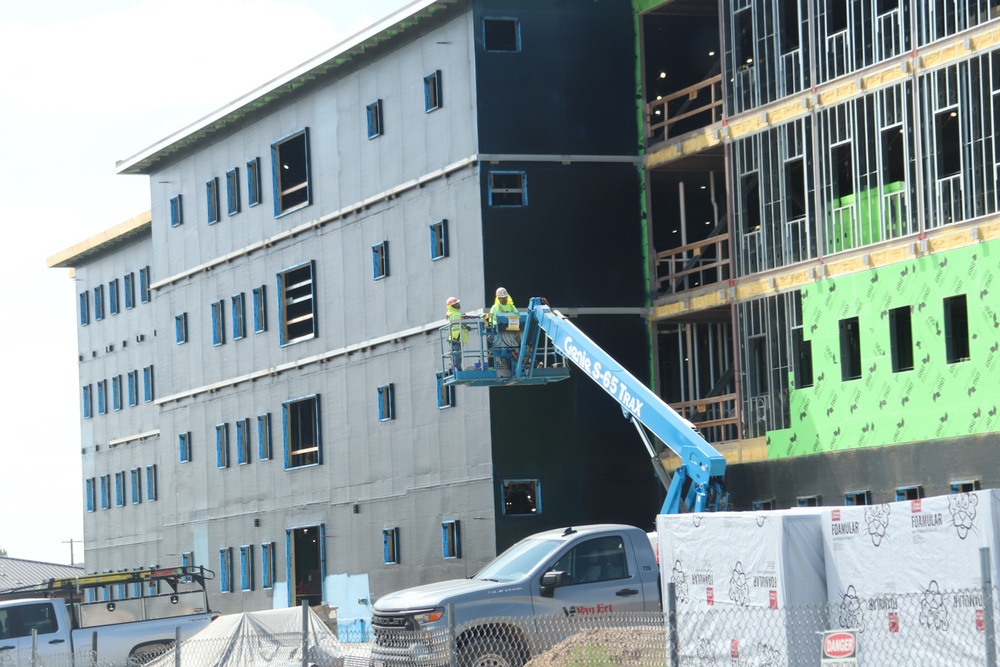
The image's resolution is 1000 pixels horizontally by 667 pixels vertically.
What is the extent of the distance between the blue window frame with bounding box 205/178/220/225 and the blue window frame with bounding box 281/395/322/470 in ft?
21.9

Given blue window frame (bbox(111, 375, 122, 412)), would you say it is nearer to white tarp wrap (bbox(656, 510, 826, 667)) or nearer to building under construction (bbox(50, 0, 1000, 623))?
building under construction (bbox(50, 0, 1000, 623))

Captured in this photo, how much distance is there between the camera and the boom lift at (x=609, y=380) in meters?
23.5

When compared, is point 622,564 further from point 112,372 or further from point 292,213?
point 112,372

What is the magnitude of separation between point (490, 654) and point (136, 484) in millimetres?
40222

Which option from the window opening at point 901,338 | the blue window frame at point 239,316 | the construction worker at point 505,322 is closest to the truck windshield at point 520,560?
the construction worker at point 505,322

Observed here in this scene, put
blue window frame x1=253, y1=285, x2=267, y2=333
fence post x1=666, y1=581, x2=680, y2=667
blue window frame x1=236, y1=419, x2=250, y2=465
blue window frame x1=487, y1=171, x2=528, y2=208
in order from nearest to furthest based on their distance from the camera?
fence post x1=666, y1=581, x2=680, y2=667
blue window frame x1=487, y1=171, x2=528, y2=208
blue window frame x1=253, y1=285, x2=267, y2=333
blue window frame x1=236, y1=419, x2=250, y2=465

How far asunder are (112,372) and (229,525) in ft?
65.2

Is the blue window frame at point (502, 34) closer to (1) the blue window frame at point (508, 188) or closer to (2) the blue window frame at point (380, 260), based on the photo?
(1) the blue window frame at point (508, 188)

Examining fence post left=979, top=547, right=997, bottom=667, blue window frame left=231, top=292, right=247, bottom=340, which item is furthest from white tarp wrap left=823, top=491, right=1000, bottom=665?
blue window frame left=231, top=292, right=247, bottom=340

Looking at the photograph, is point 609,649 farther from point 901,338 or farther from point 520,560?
point 901,338

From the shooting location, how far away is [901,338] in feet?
95.3

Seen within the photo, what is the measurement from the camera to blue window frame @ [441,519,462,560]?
3531 cm

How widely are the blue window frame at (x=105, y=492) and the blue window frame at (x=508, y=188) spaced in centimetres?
2895

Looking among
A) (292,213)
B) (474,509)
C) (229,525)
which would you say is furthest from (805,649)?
(229,525)
